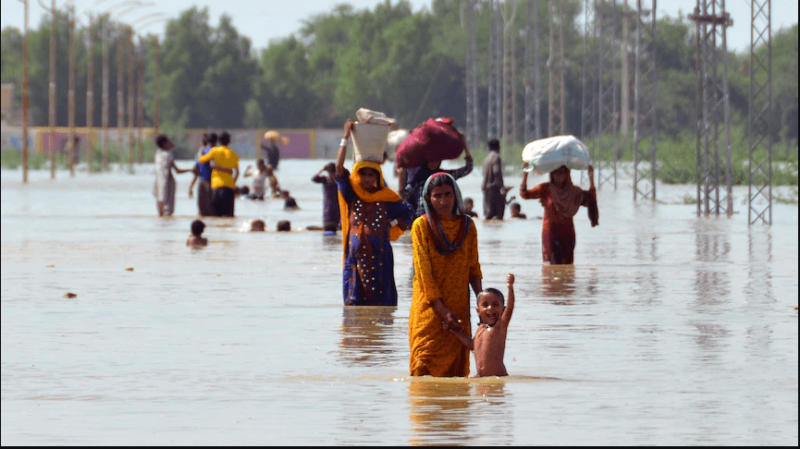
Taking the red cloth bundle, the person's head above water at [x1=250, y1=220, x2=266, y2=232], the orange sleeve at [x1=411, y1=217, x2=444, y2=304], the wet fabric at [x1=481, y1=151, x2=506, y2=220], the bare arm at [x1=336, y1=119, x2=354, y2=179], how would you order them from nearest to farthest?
the orange sleeve at [x1=411, y1=217, x2=444, y2=304] → the bare arm at [x1=336, y1=119, x2=354, y2=179] → the red cloth bundle → the person's head above water at [x1=250, y1=220, x2=266, y2=232] → the wet fabric at [x1=481, y1=151, x2=506, y2=220]

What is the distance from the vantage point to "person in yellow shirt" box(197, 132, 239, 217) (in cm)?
2500

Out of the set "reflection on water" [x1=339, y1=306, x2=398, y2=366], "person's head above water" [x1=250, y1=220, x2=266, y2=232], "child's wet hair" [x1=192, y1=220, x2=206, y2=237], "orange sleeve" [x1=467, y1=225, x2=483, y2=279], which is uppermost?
"orange sleeve" [x1=467, y1=225, x2=483, y2=279]

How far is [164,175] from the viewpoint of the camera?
27.0 m

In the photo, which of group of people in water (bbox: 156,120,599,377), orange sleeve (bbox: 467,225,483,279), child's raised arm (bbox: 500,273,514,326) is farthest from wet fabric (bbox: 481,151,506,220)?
child's raised arm (bbox: 500,273,514,326)

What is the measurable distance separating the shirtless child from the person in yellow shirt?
1597 cm

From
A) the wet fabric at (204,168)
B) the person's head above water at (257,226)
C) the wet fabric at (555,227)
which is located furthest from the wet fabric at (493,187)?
the wet fabric at (555,227)

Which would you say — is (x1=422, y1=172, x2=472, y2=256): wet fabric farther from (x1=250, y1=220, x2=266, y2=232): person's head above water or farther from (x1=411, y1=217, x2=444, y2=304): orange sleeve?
(x1=250, y1=220, x2=266, y2=232): person's head above water

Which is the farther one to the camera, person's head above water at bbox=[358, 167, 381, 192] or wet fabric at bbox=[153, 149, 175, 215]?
wet fabric at bbox=[153, 149, 175, 215]

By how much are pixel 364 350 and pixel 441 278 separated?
1.79m

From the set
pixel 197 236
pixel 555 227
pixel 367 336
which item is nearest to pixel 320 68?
pixel 197 236

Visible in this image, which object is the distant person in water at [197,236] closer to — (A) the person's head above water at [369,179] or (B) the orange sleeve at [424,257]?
(A) the person's head above water at [369,179]

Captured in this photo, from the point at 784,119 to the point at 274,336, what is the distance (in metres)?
77.1

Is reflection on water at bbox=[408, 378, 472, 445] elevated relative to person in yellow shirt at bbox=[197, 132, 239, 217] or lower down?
lower down

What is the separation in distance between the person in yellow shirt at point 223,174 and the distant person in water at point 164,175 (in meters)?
0.69
